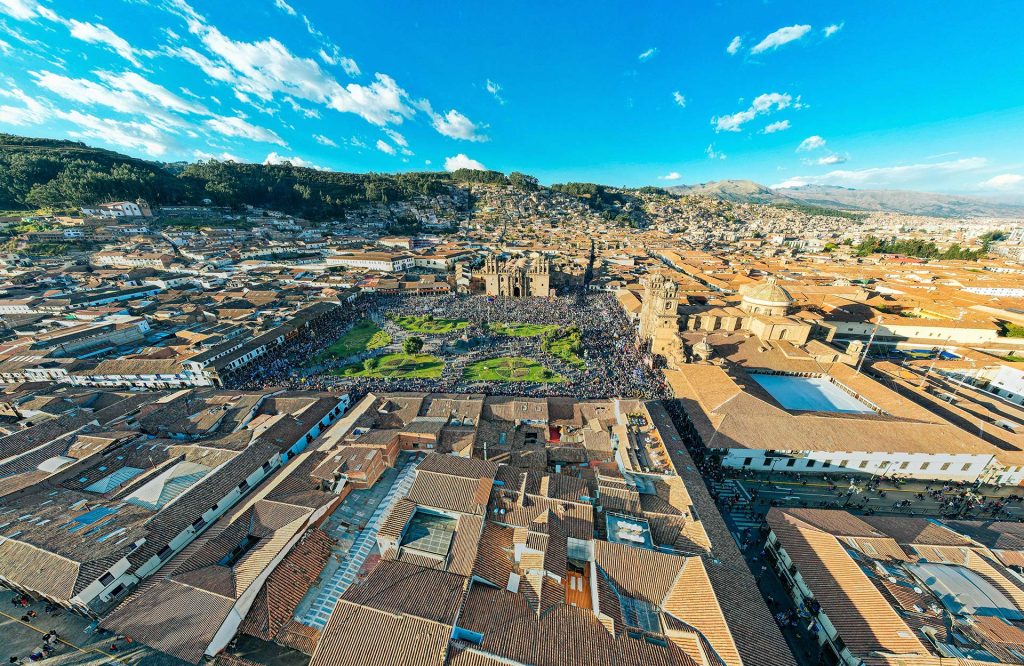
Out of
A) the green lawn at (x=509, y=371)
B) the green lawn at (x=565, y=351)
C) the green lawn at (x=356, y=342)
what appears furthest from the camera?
the green lawn at (x=356, y=342)

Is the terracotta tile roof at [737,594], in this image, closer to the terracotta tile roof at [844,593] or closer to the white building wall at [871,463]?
the terracotta tile roof at [844,593]

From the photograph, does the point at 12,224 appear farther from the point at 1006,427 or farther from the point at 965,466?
the point at 1006,427

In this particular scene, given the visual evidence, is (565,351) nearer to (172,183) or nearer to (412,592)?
(412,592)

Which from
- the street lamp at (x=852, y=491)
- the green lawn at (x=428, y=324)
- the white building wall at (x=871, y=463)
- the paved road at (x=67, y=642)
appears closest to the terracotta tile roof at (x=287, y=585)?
the paved road at (x=67, y=642)

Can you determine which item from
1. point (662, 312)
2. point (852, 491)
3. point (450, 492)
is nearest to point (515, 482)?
point (450, 492)

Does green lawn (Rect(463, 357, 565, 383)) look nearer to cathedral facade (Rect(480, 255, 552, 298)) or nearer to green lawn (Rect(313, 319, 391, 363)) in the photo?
green lawn (Rect(313, 319, 391, 363))
